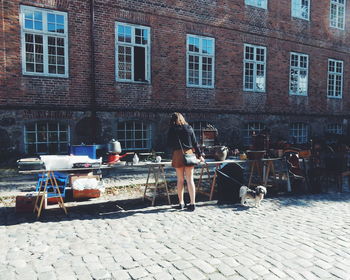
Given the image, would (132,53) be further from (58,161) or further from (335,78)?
(335,78)

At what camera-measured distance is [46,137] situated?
415 inches

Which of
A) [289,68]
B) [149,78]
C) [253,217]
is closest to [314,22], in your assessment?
Result: [289,68]

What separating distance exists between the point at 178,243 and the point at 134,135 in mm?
8239

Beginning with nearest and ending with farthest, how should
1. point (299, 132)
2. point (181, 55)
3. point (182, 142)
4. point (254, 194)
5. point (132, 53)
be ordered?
point (182, 142), point (254, 194), point (132, 53), point (181, 55), point (299, 132)

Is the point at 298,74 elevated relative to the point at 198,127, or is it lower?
elevated

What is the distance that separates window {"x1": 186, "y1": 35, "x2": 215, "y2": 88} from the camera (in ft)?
42.7

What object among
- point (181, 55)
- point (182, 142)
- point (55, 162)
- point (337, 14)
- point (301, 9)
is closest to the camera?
point (55, 162)

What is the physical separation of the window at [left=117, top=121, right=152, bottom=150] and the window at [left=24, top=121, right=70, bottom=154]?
2020 millimetres

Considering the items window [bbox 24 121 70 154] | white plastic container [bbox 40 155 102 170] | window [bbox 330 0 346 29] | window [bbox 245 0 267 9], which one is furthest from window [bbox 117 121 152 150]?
window [bbox 330 0 346 29]

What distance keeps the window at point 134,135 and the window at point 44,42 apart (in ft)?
9.42

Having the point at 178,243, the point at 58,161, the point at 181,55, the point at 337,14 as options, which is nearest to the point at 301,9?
the point at 337,14

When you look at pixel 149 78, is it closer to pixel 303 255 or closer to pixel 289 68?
pixel 289 68

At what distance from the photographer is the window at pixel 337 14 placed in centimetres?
1762

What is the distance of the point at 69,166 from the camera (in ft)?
18.4
